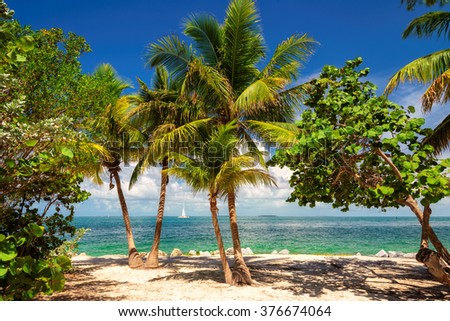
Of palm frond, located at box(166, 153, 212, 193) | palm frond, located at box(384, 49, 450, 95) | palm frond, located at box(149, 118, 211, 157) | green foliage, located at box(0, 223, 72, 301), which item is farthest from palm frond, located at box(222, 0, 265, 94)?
green foliage, located at box(0, 223, 72, 301)

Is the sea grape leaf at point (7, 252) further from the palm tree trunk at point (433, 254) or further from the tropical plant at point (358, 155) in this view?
the palm tree trunk at point (433, 254)

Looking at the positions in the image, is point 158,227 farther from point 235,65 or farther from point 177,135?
point 235,65

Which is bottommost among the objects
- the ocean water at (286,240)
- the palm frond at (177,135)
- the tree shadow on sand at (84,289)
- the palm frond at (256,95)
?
the ocean water at (286,240)

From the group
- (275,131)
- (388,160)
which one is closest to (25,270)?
(388,160)

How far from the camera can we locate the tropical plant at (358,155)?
6.17 meters

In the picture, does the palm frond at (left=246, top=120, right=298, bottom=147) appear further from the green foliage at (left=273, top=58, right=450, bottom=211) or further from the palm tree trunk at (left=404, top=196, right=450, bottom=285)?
the palm tree trunk at (left=404, top=196, right=450, bottom=285)

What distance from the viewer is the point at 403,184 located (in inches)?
245

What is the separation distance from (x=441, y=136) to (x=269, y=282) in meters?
6.84

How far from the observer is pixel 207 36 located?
11.4 metres

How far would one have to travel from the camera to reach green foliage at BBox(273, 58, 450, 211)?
616 centimetres

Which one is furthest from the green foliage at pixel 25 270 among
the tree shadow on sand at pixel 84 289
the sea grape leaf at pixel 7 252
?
the tree shadow on sand at pixel 84 289

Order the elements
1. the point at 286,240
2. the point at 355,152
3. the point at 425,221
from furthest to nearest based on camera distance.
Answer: the point at 286,240, the point at 425,221, the point at 355,152

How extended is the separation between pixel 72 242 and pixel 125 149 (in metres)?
8.53

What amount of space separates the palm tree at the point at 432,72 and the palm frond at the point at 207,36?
18.1ft
